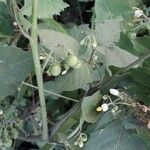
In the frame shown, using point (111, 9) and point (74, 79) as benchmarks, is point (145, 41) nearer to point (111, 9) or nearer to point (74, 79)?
point (74, 79)

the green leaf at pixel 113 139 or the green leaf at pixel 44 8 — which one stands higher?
the green leaf at pixel 44 8

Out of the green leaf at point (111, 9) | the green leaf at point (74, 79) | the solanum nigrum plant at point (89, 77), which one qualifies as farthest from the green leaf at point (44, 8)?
the green leaf at point (74, 79)

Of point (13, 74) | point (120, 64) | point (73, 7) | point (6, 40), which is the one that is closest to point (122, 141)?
point (120, 64)

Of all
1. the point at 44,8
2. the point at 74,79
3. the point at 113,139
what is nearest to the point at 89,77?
the point at 74,79

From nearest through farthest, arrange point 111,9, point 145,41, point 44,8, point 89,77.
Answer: point 145,41 < point 89,77 < point 44,8 < point 111,9

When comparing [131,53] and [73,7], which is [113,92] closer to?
[131,53]

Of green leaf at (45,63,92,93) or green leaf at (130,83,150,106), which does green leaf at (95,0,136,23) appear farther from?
green leaf at (130,83,150,106)

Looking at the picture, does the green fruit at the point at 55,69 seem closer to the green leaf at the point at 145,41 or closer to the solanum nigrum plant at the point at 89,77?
the solanum nigrum plant at the point at 89,77
